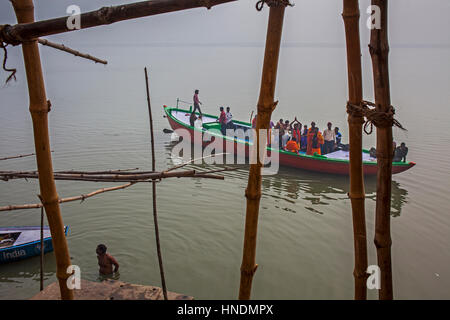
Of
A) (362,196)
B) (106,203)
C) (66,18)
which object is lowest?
(106,203)

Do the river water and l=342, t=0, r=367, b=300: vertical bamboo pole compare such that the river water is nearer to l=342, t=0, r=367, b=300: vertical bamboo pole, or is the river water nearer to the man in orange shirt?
the man in orange shirt

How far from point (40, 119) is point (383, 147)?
6.87 feet

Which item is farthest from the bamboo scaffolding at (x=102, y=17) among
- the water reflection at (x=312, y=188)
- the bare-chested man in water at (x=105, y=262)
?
the water reflection at (x=312, y=188)

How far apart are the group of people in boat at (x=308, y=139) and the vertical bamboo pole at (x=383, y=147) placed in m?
10.2

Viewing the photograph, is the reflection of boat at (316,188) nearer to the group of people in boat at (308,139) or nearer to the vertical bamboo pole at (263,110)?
the group of people in boat at (308,139)

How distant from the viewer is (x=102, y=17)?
209 centimetres

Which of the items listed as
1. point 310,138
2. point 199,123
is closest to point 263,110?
point 310,138

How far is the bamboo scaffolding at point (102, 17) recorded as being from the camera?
1.96 metres

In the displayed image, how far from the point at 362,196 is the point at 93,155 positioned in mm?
13379

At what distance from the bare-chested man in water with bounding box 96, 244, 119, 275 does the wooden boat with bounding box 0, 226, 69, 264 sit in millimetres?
961

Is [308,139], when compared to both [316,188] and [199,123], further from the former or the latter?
[199,123]

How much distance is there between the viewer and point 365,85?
3203cm
